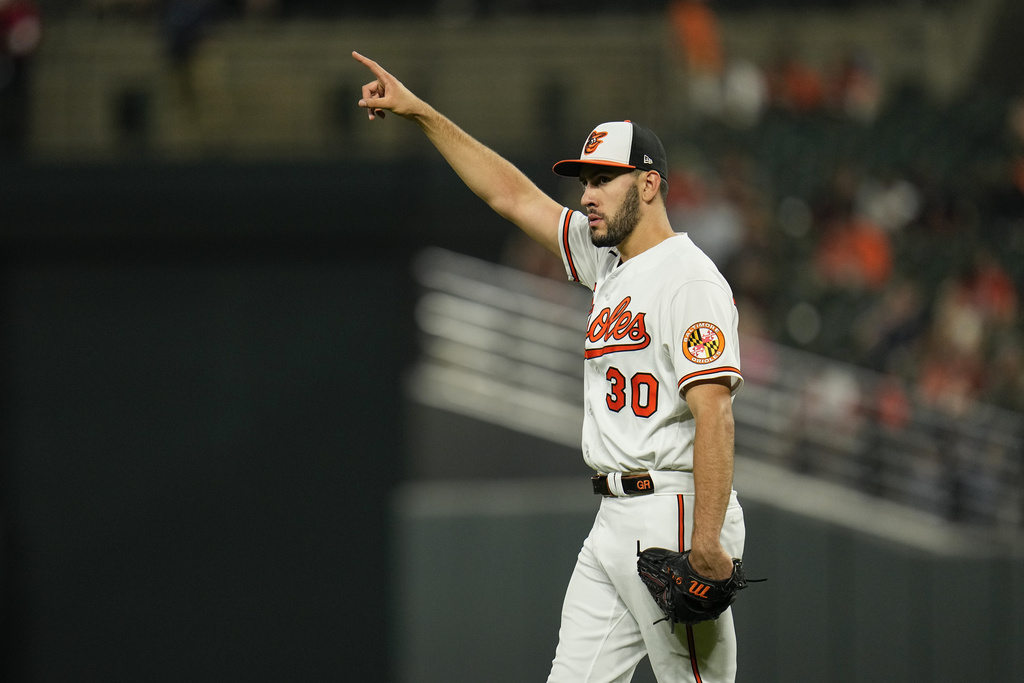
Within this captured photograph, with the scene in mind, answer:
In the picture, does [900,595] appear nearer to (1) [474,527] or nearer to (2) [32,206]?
(1) [474,527]

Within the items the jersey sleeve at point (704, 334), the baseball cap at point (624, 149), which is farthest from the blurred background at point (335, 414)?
the baseball cap at point (624, 149)

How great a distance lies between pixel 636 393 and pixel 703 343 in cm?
28

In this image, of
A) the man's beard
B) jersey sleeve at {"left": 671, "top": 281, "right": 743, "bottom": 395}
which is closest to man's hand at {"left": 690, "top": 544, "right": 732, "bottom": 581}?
jersey sleeve at {"left": 671, "top": 281, "right": 743, "bottom": 395}

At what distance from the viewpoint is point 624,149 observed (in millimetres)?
3117

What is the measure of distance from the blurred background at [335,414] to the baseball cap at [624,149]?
110 inches

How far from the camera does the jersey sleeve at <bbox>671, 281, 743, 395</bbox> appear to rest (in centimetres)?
286

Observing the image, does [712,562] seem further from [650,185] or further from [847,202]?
[847,202]

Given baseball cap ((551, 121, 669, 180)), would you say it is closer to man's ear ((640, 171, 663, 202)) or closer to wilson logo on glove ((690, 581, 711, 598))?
man's ear ((640, 171, 663, 202))

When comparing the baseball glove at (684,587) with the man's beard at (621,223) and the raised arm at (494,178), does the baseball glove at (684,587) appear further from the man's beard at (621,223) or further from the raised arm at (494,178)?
the raised arm at (494,178)

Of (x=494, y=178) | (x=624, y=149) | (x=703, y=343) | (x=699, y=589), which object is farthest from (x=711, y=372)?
(x=494, y=178)

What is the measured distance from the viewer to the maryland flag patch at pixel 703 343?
A: 287 centimetres

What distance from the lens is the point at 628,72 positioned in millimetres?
9141

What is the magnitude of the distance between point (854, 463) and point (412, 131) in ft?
10.9

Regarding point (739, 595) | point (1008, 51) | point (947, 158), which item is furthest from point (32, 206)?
point (1008, 51)
